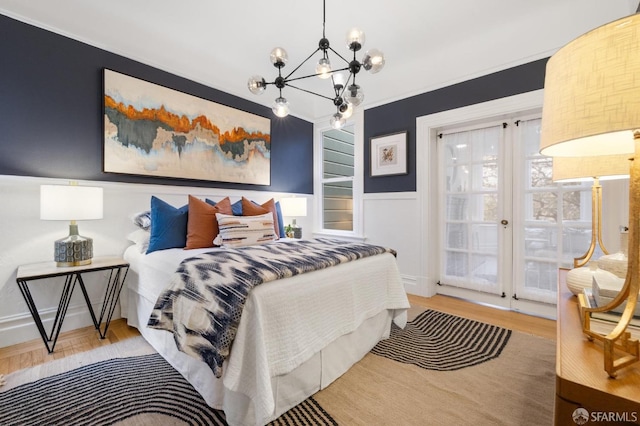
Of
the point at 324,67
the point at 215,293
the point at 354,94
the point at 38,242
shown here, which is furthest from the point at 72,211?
the point at 354,94

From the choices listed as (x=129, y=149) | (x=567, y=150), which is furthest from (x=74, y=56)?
(x=567, y=150)

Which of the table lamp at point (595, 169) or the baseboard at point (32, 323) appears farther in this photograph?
the baseboard at point (32, 323)

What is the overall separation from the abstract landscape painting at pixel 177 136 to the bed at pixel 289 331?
41.3 inches

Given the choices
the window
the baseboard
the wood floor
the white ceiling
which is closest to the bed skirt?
the wood floor

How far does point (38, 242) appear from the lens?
2.24 metres

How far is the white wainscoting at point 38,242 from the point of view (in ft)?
6.95

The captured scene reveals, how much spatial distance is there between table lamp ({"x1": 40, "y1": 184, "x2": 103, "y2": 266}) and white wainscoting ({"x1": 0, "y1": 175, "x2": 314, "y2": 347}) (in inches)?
8.9

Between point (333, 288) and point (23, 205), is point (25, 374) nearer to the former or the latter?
point (23, 205)

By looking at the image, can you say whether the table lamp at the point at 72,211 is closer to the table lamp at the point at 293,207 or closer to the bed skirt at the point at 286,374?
the bed skirt at the point at 286,374

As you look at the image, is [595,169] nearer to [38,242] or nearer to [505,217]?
[505,217]

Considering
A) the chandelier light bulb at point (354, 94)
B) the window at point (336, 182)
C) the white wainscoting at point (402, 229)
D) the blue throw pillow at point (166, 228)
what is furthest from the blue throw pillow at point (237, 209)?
the window at point (336, 182)

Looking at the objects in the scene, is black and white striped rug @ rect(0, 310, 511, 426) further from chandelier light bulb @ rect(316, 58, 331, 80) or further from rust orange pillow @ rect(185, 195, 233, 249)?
chandelier light bulb @ rect(316, 58, 331, 80)

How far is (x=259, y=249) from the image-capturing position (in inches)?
82.7

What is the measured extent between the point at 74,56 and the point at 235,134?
156cm
